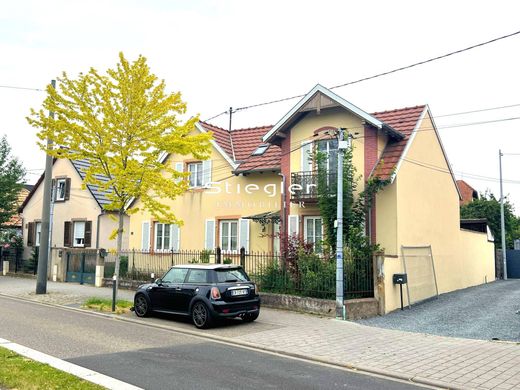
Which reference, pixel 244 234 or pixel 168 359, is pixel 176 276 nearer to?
pixel 168 359

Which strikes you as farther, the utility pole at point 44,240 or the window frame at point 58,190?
the window frame at point 58,190

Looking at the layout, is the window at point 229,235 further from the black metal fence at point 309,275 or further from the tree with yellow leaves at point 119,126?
the tree with yellow leaves at point 119,126

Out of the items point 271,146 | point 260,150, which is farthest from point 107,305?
point 271,146

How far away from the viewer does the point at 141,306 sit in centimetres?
1301

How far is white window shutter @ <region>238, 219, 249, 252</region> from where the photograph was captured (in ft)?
65.8

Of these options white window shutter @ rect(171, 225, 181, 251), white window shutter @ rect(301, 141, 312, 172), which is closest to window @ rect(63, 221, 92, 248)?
white window shutter @ rect(171, 225, 181, 251)

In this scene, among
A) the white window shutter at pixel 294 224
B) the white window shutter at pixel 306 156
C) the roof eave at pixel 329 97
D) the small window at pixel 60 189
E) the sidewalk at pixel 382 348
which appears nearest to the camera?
the sidewalk at pixel 382 348

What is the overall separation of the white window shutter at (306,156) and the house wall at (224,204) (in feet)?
6.89

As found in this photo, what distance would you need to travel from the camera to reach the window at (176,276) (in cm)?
1224

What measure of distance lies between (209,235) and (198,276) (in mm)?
9390

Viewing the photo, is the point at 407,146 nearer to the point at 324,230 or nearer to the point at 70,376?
the point at 324,230

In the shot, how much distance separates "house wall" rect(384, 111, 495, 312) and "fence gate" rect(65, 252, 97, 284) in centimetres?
1408

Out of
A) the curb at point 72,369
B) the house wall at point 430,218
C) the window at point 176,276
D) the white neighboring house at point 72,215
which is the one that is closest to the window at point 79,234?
the white neighboring house at point 72,215

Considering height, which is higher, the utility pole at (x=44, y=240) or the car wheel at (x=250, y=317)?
the utility pole at (x=44, y=240)
